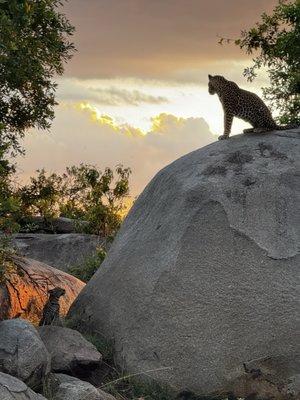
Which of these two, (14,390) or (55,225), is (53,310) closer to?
(14,390)

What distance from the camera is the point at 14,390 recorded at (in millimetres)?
8828

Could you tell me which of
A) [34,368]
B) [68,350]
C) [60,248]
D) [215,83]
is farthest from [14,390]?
[60,248]

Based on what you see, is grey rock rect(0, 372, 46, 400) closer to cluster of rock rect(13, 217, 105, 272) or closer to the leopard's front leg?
the leopard's front leg

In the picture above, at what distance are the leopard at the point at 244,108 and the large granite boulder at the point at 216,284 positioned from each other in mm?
985

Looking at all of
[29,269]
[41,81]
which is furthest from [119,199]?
[29,269]

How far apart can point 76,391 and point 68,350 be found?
1.27 metres

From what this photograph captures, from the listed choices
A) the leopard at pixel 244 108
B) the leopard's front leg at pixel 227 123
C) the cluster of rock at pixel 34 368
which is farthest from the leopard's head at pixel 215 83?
the cluster of rock at pixel 34 368

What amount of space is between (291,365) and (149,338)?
7.25 feet

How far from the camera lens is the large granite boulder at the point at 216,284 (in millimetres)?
10977

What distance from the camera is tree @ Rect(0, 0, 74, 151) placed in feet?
51.6

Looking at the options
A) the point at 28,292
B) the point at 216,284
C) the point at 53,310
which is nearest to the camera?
the point at 216,284

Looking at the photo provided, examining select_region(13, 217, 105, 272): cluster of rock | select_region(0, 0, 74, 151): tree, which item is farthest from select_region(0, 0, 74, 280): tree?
select_region(13, 217, 105, 272): cluster of rock

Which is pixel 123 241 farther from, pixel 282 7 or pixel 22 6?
pixel 282 7

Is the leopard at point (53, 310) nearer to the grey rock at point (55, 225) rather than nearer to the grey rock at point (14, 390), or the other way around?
the grey rock at point (14, 390)
